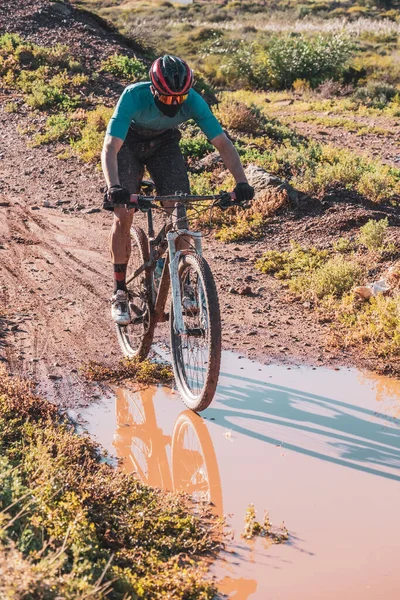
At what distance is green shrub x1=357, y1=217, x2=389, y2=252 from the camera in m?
8.12

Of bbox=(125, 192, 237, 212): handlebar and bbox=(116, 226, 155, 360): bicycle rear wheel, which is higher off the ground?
bbox=(125, 192, 237, 212): handlebar

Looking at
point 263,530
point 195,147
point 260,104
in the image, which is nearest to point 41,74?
point 195,147

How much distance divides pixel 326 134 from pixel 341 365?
1126 cm

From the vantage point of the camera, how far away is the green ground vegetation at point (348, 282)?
6.42 meters

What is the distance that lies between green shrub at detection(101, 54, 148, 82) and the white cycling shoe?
11784mm

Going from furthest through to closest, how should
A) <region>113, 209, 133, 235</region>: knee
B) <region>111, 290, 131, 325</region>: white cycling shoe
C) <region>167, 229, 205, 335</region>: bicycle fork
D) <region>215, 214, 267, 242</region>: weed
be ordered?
<region>215, 214, 267, 242</region>: weed, <region>111, 290, 131, 325</region>: white cycling shoe, <region>113, 209, 133, 235</region>: knee, <region>167, 229, 205, 335</region>: bicycle fork

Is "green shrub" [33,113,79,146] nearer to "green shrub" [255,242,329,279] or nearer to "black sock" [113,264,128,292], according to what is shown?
"green shrub" [255,242,329,279]

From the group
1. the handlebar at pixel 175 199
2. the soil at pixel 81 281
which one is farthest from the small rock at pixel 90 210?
the handlebar at pixel 175 199

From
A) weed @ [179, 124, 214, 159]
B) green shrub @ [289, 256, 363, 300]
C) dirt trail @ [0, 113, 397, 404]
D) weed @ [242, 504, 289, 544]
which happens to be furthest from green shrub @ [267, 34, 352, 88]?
weed @ [242, 504, 289, 544]

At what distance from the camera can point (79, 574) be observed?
3037 mm

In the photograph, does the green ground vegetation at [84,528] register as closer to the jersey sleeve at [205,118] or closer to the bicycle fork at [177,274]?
the bicycle fork at [177,274]

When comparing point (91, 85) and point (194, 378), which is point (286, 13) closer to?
point (91, 85)

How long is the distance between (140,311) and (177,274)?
3.07ft

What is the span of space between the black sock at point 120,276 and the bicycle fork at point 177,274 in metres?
0.76
